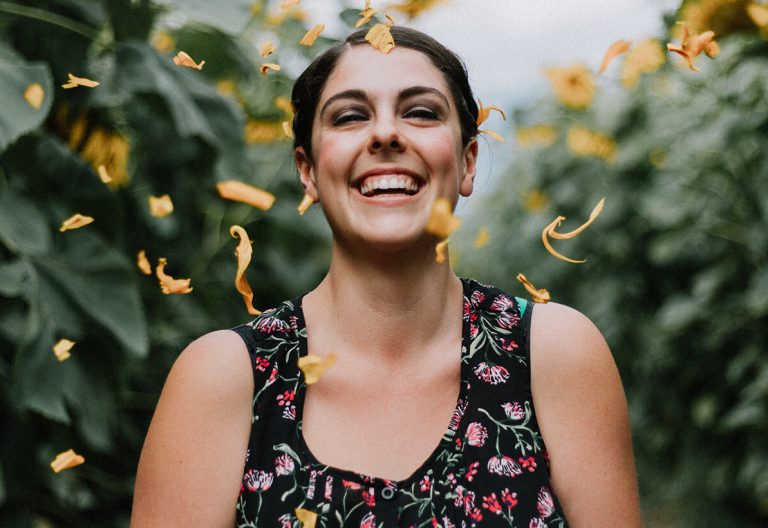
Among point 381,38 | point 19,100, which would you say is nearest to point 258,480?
point 381,38

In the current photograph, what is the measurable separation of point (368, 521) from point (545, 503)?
0.28 metres

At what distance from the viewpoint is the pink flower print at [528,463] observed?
1557 millimetres

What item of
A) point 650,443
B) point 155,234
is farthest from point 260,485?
point 650,443

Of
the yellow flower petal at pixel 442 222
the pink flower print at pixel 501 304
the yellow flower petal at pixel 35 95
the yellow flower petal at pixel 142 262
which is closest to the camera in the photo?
the yellow flower petal at pixel 442 222

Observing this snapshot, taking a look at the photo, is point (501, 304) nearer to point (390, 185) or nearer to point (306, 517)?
point (390, 185)

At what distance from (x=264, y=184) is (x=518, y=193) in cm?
342

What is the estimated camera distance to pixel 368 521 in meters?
1.50

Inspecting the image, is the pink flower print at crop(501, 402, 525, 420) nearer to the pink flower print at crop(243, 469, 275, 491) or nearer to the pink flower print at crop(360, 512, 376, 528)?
the pink flower print at crop(360, 512, 376, 528)

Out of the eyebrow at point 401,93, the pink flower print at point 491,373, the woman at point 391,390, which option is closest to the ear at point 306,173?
the woman at point 391,390

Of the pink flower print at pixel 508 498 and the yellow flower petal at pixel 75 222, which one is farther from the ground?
the pink flower print at pixel 508 498

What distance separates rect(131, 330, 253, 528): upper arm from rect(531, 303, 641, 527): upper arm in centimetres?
48

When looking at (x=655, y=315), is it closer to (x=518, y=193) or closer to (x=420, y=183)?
(x=518, y=193)

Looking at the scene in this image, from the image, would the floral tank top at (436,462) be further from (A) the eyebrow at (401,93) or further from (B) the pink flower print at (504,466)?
(A) the eyebrow at (401,93)

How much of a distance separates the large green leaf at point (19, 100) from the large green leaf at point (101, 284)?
0.32 m
